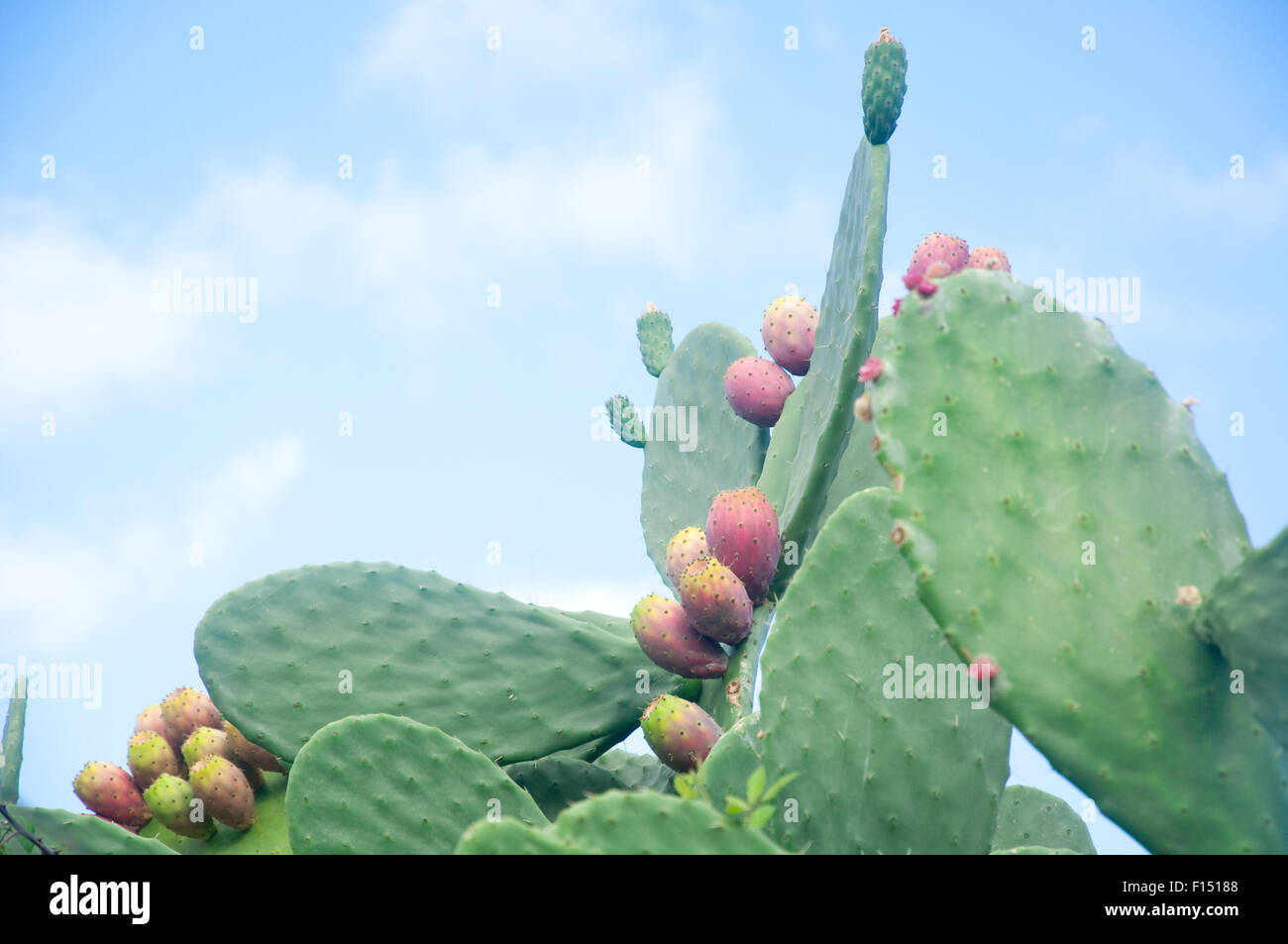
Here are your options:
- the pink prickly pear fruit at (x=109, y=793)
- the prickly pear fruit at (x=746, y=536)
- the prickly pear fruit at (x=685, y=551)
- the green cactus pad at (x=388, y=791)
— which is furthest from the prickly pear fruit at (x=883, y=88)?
the pink prickly pear fruit at (x=109, y=793)

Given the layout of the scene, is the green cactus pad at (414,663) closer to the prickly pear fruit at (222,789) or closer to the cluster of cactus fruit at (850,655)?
the cluster of cactus fruit at (850,655)

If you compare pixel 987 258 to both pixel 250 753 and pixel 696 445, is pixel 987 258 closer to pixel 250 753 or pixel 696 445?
pixel 696 445

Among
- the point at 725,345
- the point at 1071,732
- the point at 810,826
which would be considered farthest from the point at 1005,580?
the point at 725,345

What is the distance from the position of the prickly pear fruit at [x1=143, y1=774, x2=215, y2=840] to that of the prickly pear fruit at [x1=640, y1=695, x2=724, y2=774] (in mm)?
1024

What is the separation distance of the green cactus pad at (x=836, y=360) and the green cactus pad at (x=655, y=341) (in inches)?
37.0

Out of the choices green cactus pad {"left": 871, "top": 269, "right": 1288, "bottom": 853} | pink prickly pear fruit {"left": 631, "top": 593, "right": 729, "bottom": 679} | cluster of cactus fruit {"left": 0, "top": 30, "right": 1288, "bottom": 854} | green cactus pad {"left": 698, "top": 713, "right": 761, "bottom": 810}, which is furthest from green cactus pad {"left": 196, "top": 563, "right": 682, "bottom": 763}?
green cactus pad {"left": 871, "top": 269, "right": 1288, "bottom": 853}

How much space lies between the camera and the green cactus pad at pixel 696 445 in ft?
8.54

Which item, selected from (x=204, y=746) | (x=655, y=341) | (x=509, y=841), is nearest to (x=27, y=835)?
(x=204, y=746)

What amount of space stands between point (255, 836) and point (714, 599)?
45.4 inches

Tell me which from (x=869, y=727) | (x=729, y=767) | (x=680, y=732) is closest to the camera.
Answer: (x=869, y=727)

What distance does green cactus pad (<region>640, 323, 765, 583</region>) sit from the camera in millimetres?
2604

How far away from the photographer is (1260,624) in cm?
116

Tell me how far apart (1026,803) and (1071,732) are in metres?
1.55
